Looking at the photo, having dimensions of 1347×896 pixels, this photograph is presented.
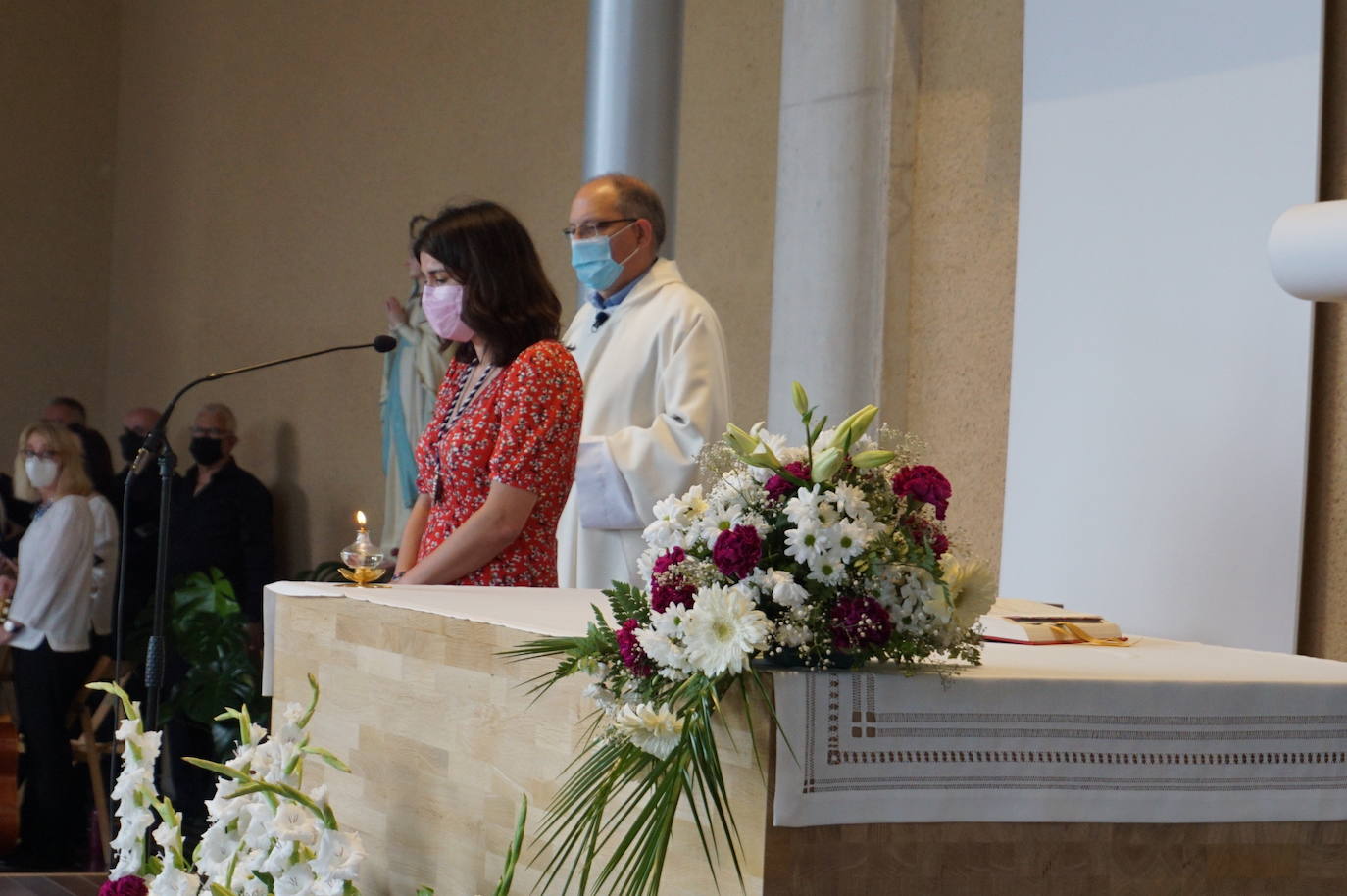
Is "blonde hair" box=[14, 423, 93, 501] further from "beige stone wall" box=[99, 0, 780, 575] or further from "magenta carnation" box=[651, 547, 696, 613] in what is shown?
"magenta carnation" box=[651, 547, 696, 613]

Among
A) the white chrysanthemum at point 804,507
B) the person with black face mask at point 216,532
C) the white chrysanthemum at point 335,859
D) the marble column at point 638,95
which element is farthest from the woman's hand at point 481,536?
the person with black face mask at point 216,532

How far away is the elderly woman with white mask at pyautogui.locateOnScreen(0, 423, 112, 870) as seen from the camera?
7129 mm

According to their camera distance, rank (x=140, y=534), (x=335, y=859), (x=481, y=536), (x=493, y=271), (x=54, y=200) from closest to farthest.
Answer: (x=335, y=859)
(x=481, y=536)
(x=493, y=271)
(x=140, y=534)
(x=54, y=200)

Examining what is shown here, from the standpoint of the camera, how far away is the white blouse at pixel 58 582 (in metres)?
7.12

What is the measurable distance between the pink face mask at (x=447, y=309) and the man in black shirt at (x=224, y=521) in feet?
17.9

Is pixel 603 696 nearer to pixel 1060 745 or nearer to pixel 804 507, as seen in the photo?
pixel 804 507

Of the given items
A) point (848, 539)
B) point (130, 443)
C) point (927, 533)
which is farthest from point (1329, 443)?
point (130, 443)

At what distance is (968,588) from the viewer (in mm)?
1976

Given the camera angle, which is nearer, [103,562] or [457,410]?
[457,410]

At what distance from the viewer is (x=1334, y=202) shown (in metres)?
3.10

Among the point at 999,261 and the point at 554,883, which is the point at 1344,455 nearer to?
the point at 999,261

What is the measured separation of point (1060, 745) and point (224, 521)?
24.6 feet

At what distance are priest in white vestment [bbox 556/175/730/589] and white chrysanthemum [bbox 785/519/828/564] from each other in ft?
6.42

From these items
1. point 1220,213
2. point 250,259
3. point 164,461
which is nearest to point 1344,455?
point 1220,213
